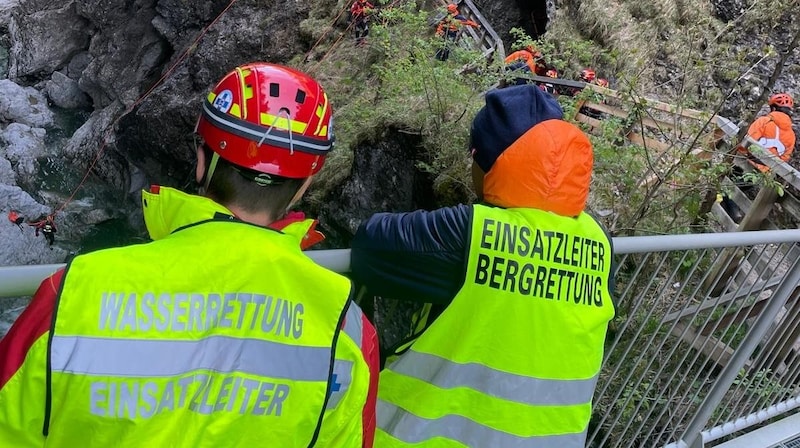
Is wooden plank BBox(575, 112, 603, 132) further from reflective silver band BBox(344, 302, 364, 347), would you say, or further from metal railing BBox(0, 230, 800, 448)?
reflective silver band BBox(344, 302, 364, 347)

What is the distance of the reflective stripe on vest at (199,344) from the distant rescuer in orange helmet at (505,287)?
45cm

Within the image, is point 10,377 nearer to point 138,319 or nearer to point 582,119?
point 138,319

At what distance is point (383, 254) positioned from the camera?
1.69 metres

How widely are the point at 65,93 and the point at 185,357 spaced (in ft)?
72.8

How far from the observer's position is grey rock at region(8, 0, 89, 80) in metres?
20.7

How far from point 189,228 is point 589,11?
40.6 ft

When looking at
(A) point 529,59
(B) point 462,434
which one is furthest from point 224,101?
(A) point 529,59

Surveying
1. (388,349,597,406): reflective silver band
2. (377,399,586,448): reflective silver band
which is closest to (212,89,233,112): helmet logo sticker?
(388,349,597,406): reflective silver band

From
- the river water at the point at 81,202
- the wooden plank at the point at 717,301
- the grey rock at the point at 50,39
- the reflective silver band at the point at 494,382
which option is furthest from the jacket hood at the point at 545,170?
the grey rock at the point at 50,39

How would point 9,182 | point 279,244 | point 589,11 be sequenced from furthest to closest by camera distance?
point 9,182 → point 589,11 → point 279,244

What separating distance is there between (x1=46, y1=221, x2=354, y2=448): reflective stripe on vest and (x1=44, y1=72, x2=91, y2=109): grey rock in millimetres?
21909

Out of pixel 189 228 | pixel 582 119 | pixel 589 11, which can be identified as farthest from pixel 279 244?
pixel 589 11

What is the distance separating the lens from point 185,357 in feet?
3.59

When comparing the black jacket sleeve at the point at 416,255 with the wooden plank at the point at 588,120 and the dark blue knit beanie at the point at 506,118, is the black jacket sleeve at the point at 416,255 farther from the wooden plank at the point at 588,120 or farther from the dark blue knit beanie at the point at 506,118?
the wooden plank at the point at 588,120
